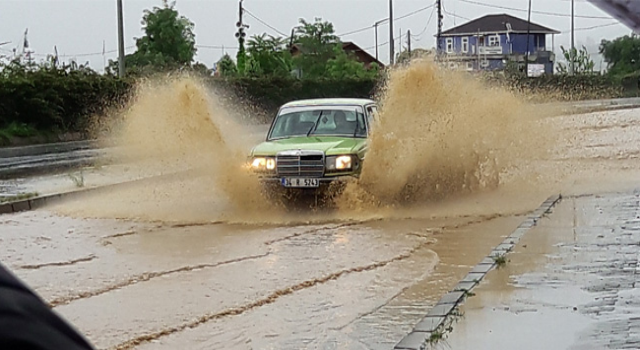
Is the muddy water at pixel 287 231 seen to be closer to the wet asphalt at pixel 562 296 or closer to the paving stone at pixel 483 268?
the paving stone at pixel 483 268

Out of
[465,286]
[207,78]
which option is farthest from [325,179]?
[207,78]

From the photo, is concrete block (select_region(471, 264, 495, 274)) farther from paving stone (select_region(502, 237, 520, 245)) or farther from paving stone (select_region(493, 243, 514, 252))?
paving stone (select_region(502, 237, 520, 245))

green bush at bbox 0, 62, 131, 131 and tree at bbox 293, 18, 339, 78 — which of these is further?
tree at bbox 293, 18, 339, 78

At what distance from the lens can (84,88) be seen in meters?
37.1

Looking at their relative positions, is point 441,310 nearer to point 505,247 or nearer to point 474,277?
point 474,277

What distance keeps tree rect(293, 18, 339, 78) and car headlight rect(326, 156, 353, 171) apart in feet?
202

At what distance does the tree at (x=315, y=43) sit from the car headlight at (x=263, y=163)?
6115 cm

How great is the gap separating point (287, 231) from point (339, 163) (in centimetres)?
161

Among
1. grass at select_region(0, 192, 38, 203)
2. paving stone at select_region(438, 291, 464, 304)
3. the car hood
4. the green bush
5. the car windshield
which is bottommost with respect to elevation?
paving stone at select_region(438, 291, 464, 304)

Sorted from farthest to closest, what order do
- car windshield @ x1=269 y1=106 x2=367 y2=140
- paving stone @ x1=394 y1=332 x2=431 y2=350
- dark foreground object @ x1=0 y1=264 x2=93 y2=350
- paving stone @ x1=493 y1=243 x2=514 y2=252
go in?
car windshield @ x1=269 y1=106 x2=367 y2=140, paving stone @ x1=493 y1=243 x2=514 y2=252, paving stone @ x1=394 y1=332 x2=431 y2=350, dark foreground object @ x1=0 y1=264 x2=93 y2=350

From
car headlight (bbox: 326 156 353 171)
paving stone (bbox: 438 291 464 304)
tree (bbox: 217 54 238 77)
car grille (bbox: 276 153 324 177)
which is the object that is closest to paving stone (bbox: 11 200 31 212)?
car grille (bbox: 276 153 324 177)

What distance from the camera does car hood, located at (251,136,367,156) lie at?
14.2 m

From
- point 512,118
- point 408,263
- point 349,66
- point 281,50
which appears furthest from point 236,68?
point 408,263

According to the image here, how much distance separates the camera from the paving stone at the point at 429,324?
21.5 ft
